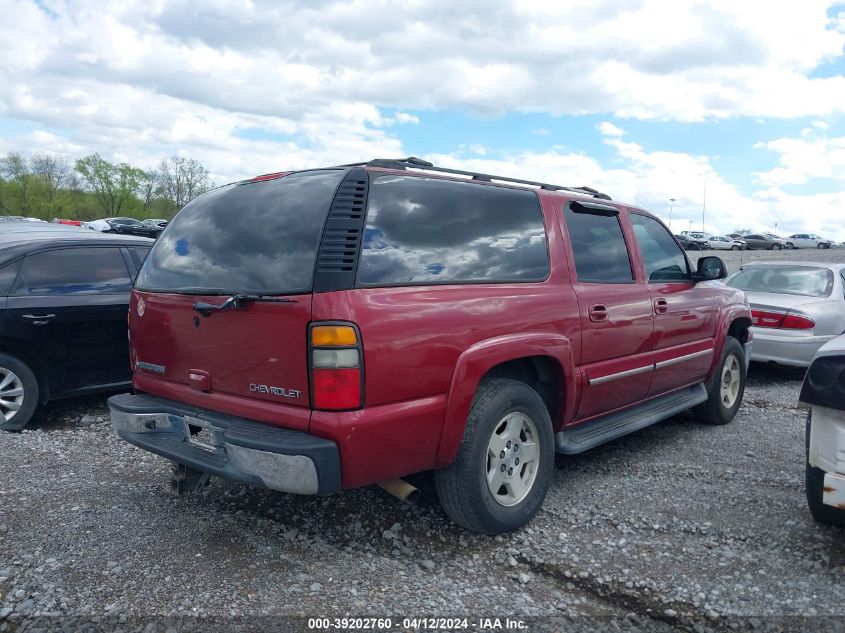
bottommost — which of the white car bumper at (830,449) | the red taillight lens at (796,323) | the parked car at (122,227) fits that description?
the white car bumper at (830,449)

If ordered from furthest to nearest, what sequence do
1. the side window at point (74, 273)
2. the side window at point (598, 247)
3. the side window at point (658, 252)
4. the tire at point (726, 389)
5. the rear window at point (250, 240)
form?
the tire at point (726, 389) < the side window at point (74, 273) < the side window at point (658, 252) < the side window at point (598, 247) < the rear window at point (250, 240)

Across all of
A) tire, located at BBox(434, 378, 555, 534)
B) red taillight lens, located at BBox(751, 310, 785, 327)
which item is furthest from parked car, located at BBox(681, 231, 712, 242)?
tire, located at BBox(434, 378, 555, 534)

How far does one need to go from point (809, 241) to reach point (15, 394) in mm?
80293

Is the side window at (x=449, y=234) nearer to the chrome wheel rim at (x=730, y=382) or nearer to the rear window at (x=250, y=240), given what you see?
the rear window at (x=250, y=240)

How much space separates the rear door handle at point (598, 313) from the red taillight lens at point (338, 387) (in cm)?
180

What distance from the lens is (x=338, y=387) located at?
9.63ft

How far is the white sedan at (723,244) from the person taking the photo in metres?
59.3

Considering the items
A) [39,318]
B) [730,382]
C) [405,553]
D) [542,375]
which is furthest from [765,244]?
[405,553]

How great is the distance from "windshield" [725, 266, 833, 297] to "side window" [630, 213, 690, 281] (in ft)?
11.6

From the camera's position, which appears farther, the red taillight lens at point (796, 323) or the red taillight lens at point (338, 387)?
the red taillight lens at point (796, 323)

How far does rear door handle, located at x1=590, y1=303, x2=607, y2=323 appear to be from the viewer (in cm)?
419

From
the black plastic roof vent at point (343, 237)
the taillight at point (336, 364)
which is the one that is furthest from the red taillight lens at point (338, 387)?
the black plastic roof vent at point (343, 237)

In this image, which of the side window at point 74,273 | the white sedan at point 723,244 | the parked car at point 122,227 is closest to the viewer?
the side window at point 74,273

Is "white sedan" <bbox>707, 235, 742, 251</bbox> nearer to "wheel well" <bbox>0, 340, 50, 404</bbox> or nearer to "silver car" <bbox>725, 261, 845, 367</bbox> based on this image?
"silver car" <bbox>725, 261, 845, 367</bbox>
